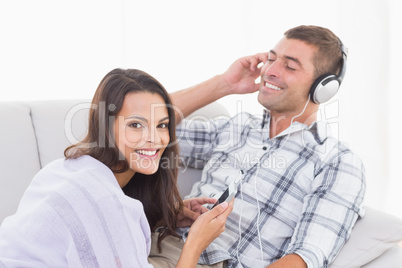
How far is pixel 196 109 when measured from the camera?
1851mm

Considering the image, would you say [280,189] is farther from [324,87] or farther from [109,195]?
[109,195]

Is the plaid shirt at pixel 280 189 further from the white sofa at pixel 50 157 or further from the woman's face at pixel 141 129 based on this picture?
the woman's face at pixel 141 129

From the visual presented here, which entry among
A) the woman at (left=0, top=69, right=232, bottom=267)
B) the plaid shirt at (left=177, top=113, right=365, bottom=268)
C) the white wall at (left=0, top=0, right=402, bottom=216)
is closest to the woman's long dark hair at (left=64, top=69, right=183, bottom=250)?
the woman at (left=0, top=69, right=232, bottom=267)

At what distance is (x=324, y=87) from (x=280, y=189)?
1.32 ft

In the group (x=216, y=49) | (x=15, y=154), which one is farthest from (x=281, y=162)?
(x=216, y=49)

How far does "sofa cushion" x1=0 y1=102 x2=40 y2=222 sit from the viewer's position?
1.45m

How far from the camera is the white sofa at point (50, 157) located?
138cm

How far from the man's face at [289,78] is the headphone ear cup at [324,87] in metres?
0.03

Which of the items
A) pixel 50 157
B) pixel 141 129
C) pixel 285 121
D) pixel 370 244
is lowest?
pixel 370 244

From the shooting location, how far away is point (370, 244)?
54.3 inches

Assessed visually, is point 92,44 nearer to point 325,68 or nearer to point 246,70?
point 246,70

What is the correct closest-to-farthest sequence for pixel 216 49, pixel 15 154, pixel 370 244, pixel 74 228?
pixel 74 228
pixel 370 244
pixel 15 154
pixel 216 49

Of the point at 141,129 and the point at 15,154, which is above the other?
the point at 141,129

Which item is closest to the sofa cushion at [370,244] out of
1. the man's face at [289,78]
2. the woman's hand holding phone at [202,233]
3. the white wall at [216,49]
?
the woman's hand holding phone at [202,233]
